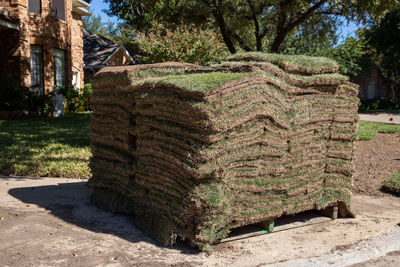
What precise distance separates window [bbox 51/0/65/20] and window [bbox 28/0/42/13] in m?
0.64

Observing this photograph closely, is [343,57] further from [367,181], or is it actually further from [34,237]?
[34,237]

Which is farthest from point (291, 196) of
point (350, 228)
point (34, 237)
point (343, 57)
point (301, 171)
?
point (343, 57)

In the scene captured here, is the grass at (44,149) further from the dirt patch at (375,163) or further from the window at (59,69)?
the dirt patch at (375,163)

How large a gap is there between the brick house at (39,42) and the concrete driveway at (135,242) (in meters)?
10.4

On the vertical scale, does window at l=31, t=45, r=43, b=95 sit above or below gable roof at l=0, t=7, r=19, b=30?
below

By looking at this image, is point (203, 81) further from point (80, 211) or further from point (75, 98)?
point (75, 98)

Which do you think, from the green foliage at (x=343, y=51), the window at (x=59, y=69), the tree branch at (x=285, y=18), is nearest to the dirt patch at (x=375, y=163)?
the tree branch at (x=285, y=18)

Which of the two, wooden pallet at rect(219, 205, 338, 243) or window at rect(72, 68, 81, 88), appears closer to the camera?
wooden pallet at rect(219, 205, 338, 243)

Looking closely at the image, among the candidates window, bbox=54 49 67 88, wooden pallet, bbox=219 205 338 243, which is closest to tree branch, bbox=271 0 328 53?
window, bbox=54 49 67 88

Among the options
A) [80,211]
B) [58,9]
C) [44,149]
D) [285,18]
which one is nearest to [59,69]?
[58,9]

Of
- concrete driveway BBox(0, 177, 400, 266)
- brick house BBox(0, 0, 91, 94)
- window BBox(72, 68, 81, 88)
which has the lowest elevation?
concrete driveway BBox(0, 177, 400, 266)

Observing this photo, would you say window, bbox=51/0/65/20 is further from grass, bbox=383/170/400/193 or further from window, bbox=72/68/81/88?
grass, bbox=383/170/400/193

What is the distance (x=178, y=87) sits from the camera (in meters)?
3.81

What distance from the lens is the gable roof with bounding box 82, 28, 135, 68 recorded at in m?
23.7
